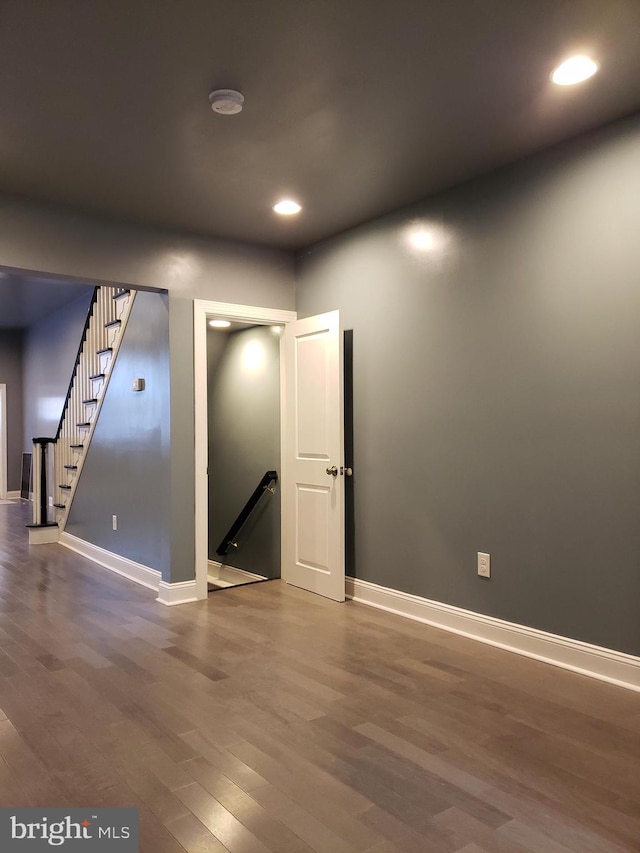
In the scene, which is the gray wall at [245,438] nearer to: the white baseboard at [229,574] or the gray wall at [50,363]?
the white baseboard at [229,574]

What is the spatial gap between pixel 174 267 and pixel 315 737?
3.10 m

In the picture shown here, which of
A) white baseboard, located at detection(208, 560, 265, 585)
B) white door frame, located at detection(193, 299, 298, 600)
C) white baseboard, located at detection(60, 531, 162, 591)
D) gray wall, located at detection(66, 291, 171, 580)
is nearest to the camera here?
white door frame, located at detection(193, 299, 298, 600)

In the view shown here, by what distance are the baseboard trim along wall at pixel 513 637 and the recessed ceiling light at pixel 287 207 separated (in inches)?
95.7

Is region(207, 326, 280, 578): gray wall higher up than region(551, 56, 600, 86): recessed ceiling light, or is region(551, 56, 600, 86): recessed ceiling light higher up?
region(551, 56, 600, 86): recessed ceiling light

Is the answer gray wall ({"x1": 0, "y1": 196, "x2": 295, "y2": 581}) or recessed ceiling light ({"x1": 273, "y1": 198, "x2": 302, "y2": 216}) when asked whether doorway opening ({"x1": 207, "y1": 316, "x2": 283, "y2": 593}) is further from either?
recessed ceiling light ({"x1": 273, "y1": 198, "x2": 302, "y2": 216})

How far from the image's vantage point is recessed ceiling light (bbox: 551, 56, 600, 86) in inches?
94.7

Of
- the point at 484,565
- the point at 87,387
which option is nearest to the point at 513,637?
the point at 484,565

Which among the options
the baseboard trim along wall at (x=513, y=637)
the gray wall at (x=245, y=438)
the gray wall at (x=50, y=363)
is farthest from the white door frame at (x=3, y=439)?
the baseboard trim along wall at (x=513, y=637)

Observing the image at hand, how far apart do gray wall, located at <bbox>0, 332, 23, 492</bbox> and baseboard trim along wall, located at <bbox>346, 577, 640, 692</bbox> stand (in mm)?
8128

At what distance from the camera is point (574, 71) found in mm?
2475

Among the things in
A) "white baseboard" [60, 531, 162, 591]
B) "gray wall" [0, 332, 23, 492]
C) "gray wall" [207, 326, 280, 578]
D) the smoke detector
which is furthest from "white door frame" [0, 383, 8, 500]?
the smoke detector

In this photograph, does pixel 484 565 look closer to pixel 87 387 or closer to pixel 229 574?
pixel 229 574

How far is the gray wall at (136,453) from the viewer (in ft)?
14.7

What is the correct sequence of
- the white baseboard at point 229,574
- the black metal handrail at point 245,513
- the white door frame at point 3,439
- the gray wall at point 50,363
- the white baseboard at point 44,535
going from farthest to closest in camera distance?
the white door frame at point 3,439 → the gray wall at point 50,363 → the white baseboard at point 44,535 → the white baseboard at point 229,574 → the black metal handrail at point 245,513
